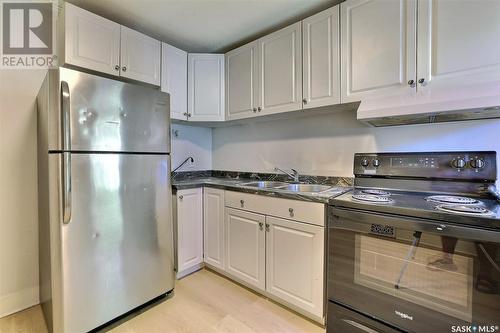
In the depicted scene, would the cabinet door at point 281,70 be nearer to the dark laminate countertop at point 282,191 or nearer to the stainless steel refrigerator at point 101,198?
the dark laminate countertop at point 282,191

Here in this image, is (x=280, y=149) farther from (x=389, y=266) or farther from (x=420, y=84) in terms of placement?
Result: (x=389, y=266)

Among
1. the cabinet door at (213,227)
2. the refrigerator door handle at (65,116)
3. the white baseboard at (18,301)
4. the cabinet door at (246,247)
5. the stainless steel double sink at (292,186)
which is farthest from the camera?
the cabinet door at (213,227)

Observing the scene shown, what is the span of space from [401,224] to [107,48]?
231cm

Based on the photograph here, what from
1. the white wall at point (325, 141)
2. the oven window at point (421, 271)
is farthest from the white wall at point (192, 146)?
the oven window at point (421, 271)

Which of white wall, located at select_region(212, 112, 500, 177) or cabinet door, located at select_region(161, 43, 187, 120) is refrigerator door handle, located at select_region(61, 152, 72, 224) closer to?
cabinet door, located at select_region(161, 43, 187, 120)

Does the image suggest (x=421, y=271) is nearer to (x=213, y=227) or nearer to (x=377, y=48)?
(x=377, y=48)

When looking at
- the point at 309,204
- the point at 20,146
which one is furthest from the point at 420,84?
the point at 20,146

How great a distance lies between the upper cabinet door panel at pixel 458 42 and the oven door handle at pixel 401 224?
0.78 meters

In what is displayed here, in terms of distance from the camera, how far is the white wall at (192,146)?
2646 mm

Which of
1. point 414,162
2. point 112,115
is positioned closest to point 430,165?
point 414,162

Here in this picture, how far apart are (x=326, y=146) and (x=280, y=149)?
48 cm

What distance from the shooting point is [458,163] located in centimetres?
146

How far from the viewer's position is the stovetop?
3.34 ft

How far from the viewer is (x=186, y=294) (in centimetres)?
196
